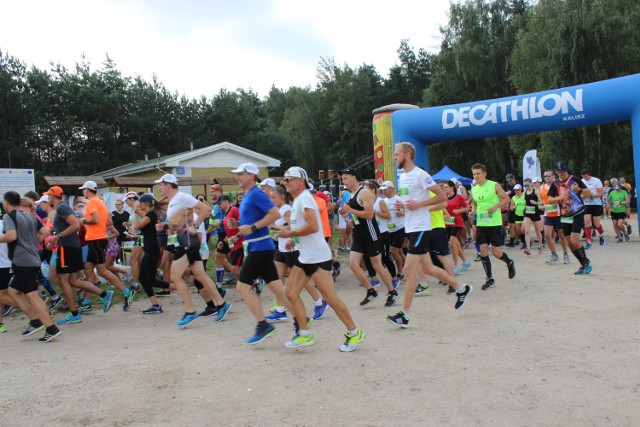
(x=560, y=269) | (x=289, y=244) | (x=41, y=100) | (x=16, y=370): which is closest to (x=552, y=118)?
(x=560, y=269)

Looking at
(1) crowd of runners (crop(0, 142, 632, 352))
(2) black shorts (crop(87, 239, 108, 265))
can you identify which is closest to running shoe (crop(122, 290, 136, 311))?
(1) crowd of runners (crop(0, 142, 632, 352))

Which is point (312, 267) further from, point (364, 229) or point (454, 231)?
point (454, 231)

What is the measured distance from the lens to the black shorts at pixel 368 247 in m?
7.67

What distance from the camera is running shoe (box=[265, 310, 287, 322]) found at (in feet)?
22.5

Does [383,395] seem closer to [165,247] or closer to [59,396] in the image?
[59,396]

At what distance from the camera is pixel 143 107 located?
146 feet

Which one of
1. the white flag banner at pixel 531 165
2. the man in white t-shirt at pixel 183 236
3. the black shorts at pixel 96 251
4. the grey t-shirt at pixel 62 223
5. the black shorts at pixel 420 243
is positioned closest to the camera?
the black shorts at pixel 420 243

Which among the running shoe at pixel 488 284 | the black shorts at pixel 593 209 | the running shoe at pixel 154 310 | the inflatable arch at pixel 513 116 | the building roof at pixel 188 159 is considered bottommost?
the running shoe at pixel 488 284

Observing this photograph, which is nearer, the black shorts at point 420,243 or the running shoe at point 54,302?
the black shorts at point 420,243

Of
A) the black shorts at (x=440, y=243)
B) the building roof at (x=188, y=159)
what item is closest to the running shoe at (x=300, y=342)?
the black shorts at (x=440, y=243)

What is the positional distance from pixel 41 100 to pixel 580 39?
3562 centimetres

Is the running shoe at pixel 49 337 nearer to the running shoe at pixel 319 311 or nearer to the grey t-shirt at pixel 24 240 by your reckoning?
the grey t-shirt at pixel 24 240

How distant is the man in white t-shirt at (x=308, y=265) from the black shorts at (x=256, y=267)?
1.64 ft

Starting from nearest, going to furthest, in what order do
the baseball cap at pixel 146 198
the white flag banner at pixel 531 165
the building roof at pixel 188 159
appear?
the baseball cap at pixel 146 198, the white flag banner at pixel 531 165, the building roof at pixel 188 159
